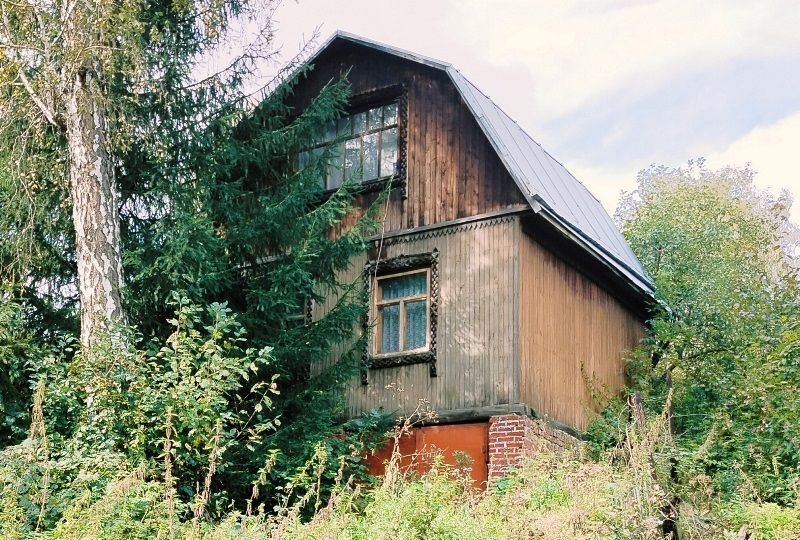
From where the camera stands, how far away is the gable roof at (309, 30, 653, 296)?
15.0m

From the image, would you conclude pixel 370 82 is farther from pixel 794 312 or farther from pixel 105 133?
pixel 794 312

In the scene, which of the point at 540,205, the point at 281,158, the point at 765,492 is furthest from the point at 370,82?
the point at 765,492

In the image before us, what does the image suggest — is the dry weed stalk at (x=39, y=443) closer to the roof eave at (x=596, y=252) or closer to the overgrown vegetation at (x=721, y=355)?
the overgrown vegetation at (x=721, y=355)

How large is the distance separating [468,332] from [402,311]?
1.23 metres

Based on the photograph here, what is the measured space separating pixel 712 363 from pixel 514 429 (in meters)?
6.34

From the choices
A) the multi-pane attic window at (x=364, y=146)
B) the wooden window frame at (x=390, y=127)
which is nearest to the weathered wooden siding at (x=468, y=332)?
the wooden window frame at (x=390, y=127)

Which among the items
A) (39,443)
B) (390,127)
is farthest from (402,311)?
(39,443)

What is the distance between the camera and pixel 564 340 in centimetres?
1623

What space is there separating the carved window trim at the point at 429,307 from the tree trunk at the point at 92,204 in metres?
3.64

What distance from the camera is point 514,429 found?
14195mm

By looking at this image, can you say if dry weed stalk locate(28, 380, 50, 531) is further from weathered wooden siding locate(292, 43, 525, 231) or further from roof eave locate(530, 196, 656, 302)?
roof eave locate(530, 196, 656, 302)

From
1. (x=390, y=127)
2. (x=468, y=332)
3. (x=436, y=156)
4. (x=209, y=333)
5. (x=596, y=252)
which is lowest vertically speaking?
(x=209, y=333)

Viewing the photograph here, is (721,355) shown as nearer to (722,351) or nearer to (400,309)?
(722,351)

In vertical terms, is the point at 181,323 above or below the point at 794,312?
below
